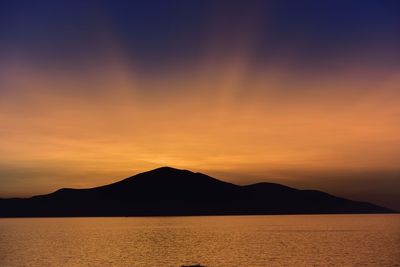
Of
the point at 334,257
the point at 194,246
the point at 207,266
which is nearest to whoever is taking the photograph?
the point at 207,266

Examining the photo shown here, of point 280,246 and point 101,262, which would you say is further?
point 280,246

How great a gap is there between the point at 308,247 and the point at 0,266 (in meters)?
75.6

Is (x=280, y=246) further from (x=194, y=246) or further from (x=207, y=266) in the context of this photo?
(x=207, y=266)

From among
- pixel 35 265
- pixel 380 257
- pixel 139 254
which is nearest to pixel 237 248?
pixel 139 254

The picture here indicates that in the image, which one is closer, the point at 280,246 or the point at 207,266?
the point at 207,266

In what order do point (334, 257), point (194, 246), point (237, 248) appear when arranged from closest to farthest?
point (334, 257) → point (237, 248) → point (194, 246)

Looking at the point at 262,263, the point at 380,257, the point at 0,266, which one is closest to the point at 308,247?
the point at 380,257

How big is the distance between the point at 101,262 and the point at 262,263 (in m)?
31.6

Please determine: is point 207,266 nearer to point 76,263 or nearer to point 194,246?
point 76,263

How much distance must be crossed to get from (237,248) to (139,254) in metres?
25.6

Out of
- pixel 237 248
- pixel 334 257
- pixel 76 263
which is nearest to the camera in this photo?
pixel 76 263

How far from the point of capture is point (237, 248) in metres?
144

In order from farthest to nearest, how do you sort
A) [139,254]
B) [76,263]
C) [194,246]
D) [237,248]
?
[194,246] → [237,248] → [139,254] → [76,263]

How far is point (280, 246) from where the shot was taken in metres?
151
